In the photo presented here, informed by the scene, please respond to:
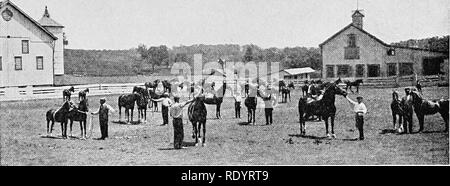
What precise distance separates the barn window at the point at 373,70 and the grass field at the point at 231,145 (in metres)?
11.9

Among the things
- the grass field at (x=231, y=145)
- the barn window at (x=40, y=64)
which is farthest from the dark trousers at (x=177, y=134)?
the barn window at (x=40, y=64)

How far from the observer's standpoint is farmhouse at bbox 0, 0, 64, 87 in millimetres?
16062

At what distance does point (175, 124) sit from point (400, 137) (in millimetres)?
6521

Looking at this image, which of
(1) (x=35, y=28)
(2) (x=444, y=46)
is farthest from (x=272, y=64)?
(2) (x=444, y=46)

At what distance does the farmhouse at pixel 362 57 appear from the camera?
25.1 meters

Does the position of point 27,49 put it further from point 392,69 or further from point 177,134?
point 392,69

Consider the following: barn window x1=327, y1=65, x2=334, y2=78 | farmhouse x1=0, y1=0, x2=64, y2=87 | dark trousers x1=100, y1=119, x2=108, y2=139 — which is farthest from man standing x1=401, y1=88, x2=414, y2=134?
barn window x1=327, y1=65, x2=334, y2=78

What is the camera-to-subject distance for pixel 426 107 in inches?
500

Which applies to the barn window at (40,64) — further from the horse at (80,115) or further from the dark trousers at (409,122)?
the dark trousers at (409,122)

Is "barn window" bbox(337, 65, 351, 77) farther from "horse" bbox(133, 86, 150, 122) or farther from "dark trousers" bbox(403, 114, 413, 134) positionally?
"dark trousers" bbox(403, 114, 413, 134)

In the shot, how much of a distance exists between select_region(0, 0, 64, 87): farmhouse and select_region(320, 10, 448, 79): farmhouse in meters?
16.4

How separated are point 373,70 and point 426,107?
651 inches
